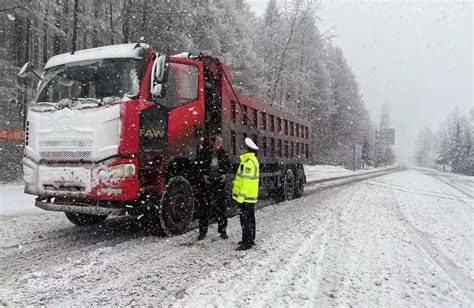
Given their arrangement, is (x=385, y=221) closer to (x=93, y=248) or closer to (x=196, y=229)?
(x=196, y=229)

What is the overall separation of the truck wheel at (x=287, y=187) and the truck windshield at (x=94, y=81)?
6.93m

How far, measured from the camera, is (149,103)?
5.73m

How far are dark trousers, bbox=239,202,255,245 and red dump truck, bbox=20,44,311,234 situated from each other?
50.4 inches

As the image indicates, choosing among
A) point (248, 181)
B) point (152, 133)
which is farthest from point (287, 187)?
point (152, 133)

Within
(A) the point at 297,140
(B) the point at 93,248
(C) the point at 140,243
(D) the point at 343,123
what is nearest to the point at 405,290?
(C) the point at 140,243

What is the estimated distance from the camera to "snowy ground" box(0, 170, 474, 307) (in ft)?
12.5

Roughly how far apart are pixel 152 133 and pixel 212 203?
5.39 feet

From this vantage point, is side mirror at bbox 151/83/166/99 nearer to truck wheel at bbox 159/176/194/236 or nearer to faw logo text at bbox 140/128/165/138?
faw logo text at bbox 140/128/165/138

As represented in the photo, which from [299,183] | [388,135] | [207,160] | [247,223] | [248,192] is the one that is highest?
[388,135]

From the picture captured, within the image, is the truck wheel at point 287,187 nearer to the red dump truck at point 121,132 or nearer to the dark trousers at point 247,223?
the red dump truck at point 121,132

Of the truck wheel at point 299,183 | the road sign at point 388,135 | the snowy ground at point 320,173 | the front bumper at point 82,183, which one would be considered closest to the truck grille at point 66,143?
the front bumper at point 82,183

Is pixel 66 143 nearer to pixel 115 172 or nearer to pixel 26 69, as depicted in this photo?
pixel 115 172

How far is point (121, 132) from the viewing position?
5320 mm

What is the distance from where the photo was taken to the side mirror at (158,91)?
572cm
